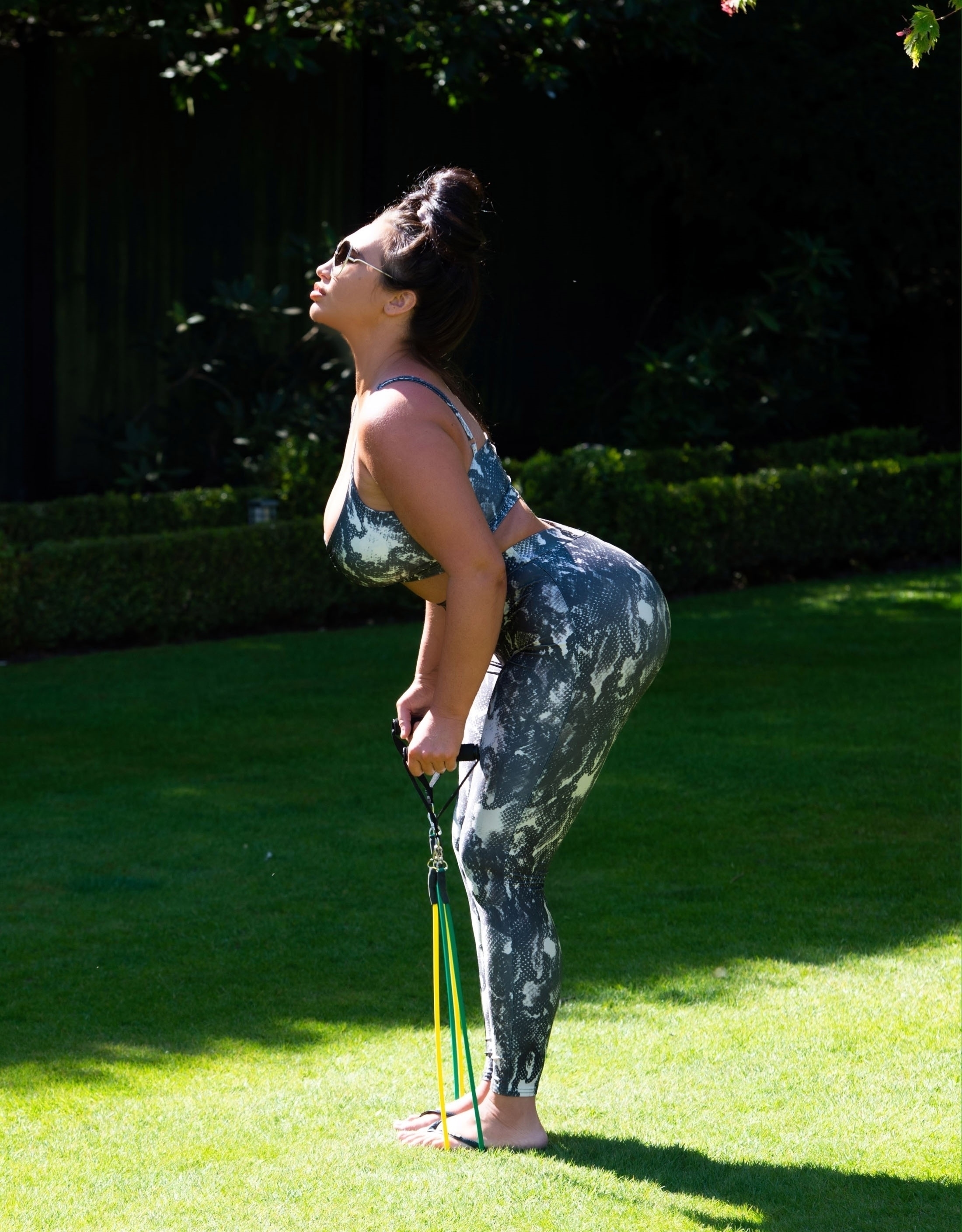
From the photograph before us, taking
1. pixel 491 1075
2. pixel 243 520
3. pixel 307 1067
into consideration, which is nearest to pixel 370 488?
pixel 491 1075

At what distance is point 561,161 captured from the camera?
15570 millimetres

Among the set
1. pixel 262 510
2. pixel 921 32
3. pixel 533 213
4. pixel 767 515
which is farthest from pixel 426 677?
pixel 533 213

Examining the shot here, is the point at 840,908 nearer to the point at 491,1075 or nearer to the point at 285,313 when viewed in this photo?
the point at 491,1075

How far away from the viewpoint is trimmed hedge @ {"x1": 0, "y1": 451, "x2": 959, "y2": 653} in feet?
32.6

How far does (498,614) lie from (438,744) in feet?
0.89

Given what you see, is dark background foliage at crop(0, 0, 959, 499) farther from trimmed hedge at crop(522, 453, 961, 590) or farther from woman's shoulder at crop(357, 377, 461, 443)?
woman's shoulder at crop(357, 377, 461, 443)

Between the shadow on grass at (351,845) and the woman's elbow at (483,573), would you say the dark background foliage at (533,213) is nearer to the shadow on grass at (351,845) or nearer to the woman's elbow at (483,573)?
the shadow on grass at (351,845)

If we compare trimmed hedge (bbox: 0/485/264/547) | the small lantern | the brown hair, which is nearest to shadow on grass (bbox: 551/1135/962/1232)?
the brown hair

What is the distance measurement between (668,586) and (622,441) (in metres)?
2.49

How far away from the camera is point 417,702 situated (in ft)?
11.5

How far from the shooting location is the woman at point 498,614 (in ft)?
10.3

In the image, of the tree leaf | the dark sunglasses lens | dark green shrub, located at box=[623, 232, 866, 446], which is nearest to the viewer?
the tree leaf

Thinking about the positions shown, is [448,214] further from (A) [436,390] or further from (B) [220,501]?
(B) [220,501]

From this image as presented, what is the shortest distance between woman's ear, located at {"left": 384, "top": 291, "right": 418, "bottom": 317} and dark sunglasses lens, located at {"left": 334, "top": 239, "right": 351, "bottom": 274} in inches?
5.1
